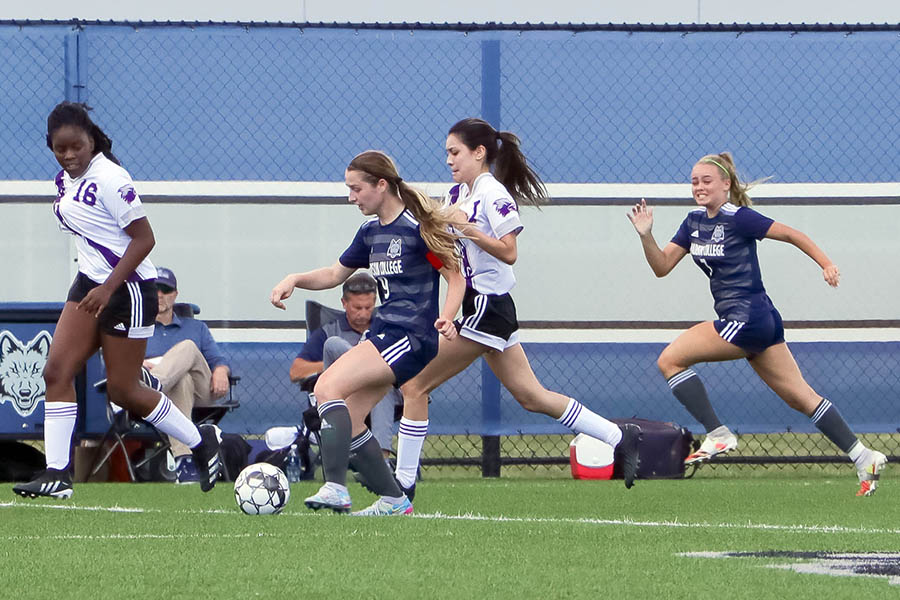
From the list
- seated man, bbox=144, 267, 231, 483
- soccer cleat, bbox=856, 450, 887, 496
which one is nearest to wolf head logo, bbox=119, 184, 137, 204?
seated man, bbox=144, 267, 231, 483

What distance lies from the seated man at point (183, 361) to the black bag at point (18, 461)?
0.96 metres

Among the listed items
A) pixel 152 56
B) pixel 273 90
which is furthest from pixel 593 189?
pixel 152 56

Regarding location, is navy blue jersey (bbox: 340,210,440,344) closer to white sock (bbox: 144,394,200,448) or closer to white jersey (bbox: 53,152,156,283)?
white jersey (bbox: 53,152,156,283)

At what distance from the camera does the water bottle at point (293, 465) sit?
9.72 meters

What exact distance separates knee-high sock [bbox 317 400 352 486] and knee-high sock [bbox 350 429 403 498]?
0.22 m

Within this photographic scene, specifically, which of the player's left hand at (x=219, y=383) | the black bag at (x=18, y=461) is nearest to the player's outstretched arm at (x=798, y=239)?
the player's left hand at (x=219, y=383)

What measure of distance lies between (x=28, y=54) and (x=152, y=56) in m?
0.77

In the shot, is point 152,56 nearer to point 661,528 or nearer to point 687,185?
point 687,185

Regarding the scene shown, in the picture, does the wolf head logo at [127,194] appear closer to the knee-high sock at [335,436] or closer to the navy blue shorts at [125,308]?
the navy blue shorts at [125,308]

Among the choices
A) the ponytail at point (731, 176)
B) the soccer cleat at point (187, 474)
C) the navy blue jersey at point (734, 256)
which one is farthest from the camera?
the soccer cleat at point (187, 474)

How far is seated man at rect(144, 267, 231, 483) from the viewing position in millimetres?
9562

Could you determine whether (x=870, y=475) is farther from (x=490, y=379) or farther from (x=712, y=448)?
(x=490, y=379)

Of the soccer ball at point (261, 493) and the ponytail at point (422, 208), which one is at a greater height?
the ponytail at point (422, 208)

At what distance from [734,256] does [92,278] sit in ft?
11.1
